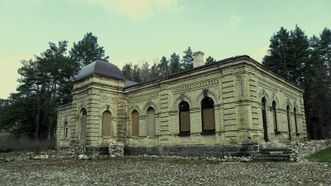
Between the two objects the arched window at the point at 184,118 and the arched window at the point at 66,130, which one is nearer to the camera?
the arched window at the point at 184,118

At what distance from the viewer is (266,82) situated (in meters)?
19.8

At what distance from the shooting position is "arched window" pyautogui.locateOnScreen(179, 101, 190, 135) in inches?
787

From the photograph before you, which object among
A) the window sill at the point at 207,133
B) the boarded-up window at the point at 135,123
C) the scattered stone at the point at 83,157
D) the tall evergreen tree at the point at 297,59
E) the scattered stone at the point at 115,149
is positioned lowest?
the scattered stone at the point at 83,157

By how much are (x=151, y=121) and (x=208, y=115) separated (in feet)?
18.0

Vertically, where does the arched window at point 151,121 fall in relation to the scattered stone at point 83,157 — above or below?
above

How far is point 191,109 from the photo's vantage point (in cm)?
1975

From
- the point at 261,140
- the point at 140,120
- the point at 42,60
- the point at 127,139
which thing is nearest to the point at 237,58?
the point at 261,140

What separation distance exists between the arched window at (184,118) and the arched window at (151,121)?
2.88m

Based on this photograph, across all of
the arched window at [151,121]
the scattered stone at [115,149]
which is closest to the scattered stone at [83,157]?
the scattered stone at [115,149]

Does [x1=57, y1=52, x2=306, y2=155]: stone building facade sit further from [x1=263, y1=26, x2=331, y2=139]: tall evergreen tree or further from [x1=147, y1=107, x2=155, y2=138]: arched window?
[x1=263, y1=26, x2=331, y2=139]: tall evergreen tree

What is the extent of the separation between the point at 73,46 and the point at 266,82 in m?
43.1

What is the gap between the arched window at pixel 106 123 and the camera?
76.7 feet

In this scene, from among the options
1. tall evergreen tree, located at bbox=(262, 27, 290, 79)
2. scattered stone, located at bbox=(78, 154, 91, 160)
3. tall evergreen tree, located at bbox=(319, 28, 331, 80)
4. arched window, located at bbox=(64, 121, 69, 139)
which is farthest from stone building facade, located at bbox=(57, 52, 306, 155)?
tall evergreen tree, located at bbox=(319, 28, 331, 80)

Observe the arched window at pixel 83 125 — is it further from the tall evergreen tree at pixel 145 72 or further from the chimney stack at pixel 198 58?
the tall evergreen tree at pixel 145 72
